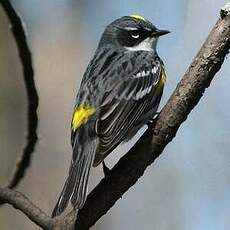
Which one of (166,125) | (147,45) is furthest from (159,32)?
(166,125)

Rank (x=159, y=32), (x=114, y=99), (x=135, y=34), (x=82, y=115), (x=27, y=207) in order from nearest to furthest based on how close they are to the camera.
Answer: (x=27, y=207) < (x=82, y=115) < (x=114, y=99) < (x=159, y=32) < (x=135, y=34)

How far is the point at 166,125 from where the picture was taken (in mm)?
3900

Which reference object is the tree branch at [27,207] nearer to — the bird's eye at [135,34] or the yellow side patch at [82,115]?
the yellow side patch at [82,115]

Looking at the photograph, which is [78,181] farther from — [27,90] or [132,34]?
[132,34]

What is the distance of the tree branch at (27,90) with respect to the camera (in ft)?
14.0

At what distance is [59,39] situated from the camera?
8602mm

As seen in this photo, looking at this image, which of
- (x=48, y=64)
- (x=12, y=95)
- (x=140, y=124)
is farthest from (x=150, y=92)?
(x=48, y=64)

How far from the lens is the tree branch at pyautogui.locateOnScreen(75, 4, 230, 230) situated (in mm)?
3709

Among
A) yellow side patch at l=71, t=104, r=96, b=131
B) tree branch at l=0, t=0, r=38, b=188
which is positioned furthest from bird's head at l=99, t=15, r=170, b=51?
tree branch at l=0, t=0, r=38, b=188

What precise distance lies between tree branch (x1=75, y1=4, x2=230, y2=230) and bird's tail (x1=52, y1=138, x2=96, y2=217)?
0.34 feet

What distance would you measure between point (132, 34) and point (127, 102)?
92 centimetres

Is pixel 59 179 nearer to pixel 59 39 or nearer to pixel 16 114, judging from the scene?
pixel 16 114

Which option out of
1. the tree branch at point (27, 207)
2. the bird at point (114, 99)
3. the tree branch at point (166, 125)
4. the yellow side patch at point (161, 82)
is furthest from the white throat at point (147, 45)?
the tree branch at point (27, 207)

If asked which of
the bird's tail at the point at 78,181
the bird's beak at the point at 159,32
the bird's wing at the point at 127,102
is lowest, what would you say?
the bird's tail at the point at 78,181
